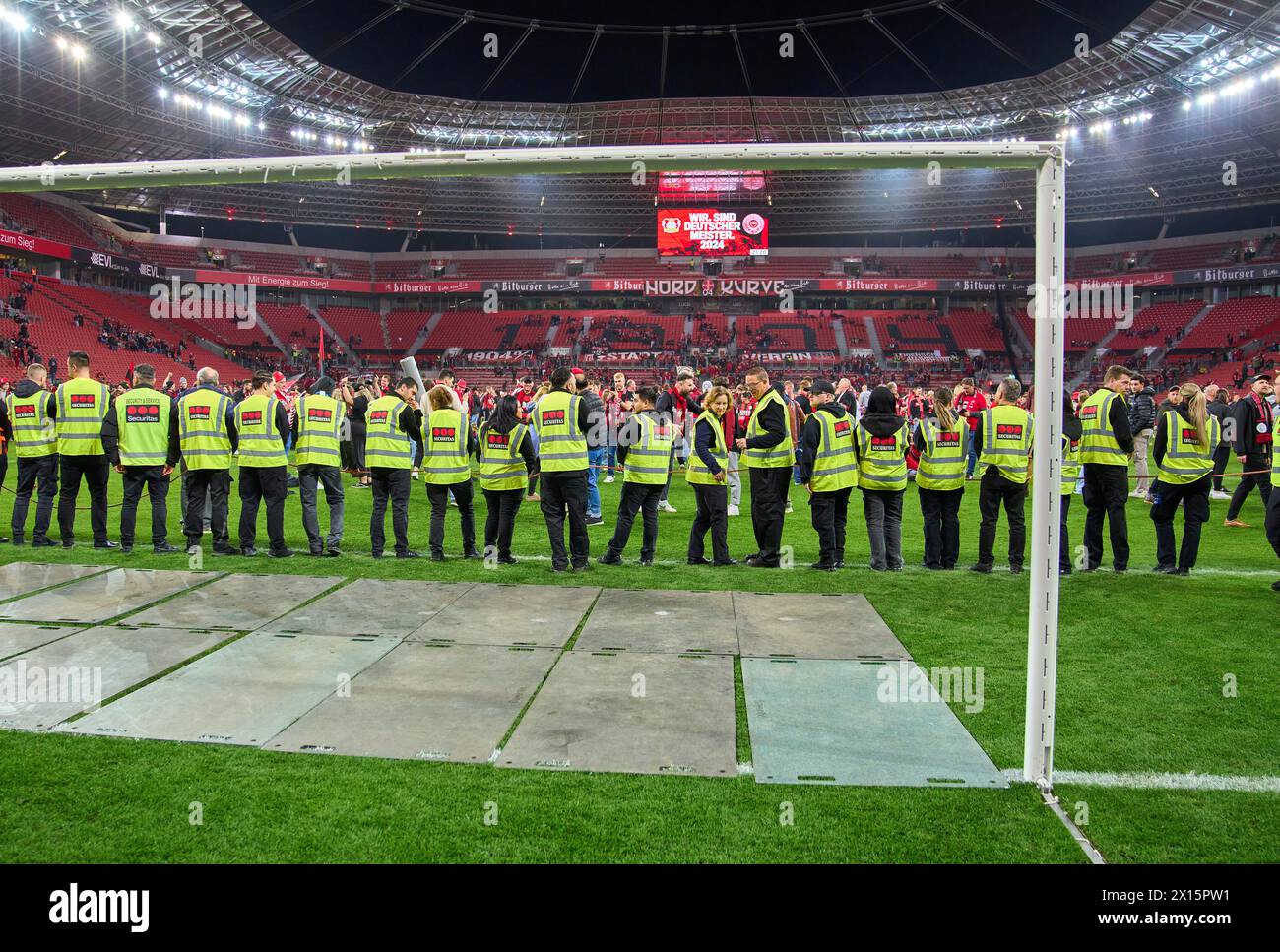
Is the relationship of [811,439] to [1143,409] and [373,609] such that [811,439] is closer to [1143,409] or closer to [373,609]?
[373,609]

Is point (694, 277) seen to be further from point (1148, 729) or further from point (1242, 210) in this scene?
point (1148, 729)

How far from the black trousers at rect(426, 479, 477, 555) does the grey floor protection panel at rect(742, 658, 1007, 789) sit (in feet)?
14.2

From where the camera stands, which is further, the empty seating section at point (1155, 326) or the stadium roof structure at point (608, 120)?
the empty seating section at point (1155, 326)

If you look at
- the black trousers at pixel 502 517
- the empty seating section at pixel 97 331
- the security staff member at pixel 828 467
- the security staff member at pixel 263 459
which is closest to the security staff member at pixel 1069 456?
the security staff member at pixel 828 467

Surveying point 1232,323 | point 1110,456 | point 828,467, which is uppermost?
point 1232,323

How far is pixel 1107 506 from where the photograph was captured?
8375mm

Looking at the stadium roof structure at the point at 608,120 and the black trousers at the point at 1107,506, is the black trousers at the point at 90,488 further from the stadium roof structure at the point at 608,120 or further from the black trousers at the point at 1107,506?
the stadium roof structure at the point at 608,120

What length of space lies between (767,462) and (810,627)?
2536 mm

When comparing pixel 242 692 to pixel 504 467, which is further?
pixel 504 467

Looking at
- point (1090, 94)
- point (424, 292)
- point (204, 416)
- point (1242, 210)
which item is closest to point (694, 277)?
point (424, 292)

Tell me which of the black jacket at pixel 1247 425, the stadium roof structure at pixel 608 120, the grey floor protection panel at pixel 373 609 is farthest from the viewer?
the stadium roof structure at pixel 608 120

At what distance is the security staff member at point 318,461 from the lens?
8883mm

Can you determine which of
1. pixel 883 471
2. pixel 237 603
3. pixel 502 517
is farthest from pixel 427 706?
pixel 883 471

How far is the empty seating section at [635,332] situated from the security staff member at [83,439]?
41.3m
